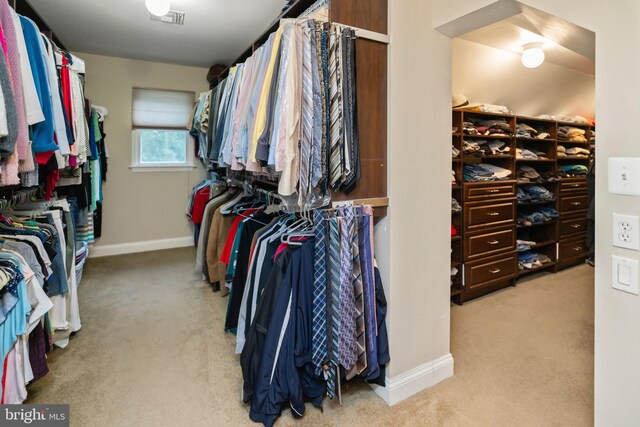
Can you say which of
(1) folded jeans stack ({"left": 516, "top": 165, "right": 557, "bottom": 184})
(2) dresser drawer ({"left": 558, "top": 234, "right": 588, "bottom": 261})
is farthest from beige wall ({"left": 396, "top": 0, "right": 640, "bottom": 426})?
(2) dresser drawer ({"left": 558, "top": 234, "right": 588, "bottom": 261})

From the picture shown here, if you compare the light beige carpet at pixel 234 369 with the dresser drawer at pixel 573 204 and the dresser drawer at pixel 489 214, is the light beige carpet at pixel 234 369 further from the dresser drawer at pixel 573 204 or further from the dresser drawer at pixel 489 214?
the dresser drawer at pixel 573 204

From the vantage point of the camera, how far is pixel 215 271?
3223 mm

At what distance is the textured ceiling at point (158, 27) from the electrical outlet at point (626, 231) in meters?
2.75

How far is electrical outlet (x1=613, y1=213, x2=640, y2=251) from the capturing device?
1.11 metres

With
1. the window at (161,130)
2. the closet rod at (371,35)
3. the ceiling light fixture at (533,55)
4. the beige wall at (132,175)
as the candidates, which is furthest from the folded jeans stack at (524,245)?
the window at (161,130)

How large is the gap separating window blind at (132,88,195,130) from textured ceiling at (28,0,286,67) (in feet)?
1.41

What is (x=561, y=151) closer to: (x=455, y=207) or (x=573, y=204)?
(x=573, y=204)

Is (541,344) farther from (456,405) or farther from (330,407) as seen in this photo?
(330,407)

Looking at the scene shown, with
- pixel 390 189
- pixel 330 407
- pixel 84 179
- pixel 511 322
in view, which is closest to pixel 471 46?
pixel 390 189

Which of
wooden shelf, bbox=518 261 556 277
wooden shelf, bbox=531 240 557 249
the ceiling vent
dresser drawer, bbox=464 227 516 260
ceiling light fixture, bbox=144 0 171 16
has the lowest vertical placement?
wooden shelf, bbox=518 261 556 277

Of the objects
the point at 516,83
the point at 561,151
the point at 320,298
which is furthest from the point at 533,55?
the point at 320,298

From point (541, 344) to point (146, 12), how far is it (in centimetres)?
404

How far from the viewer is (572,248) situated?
4.13 metres

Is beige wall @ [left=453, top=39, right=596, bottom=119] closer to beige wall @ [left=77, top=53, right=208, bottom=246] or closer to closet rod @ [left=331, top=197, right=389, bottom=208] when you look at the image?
closet rod @ [left=331, top=197, right=389, bottom=208]
